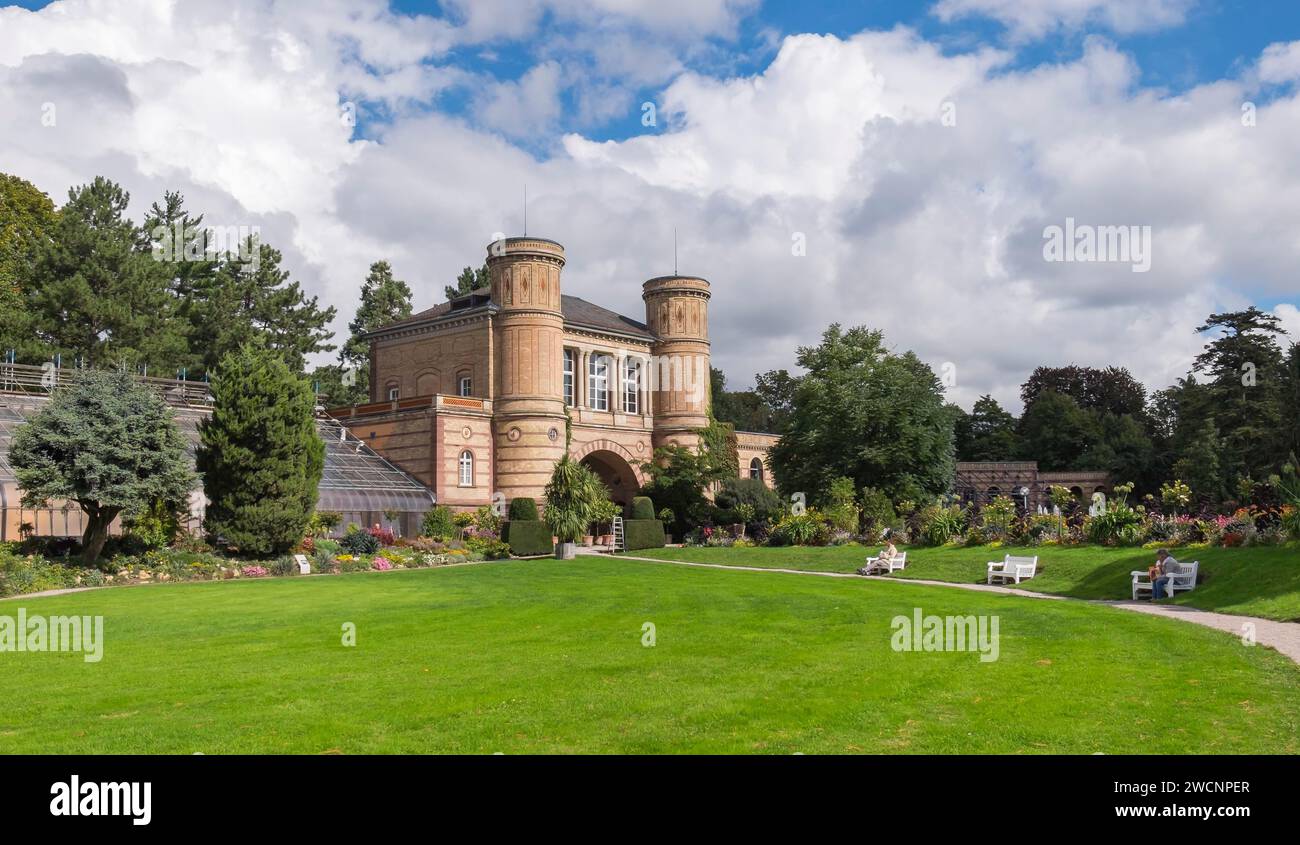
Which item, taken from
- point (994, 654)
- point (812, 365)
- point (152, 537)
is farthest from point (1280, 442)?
point (152, 537)

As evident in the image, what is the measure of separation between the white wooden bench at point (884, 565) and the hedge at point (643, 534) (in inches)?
621

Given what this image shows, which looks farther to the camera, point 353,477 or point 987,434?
point 987,434

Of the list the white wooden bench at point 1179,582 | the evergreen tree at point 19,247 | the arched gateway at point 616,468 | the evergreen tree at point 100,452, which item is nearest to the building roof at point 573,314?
the arched gateway at point 616,468

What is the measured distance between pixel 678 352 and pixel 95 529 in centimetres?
3091

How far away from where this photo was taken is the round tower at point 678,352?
172ft

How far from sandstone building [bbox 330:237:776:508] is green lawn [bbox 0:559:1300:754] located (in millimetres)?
26931

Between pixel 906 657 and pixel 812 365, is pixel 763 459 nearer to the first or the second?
pixel 812 365

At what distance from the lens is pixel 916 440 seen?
4062cm

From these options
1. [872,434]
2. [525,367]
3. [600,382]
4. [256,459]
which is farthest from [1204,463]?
[256,459]

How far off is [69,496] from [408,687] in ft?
67.1

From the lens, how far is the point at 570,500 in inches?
1601

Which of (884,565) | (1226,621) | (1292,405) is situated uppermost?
(1292,405)

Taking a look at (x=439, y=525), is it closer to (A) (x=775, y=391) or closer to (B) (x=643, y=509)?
(B) (x=643, y=509)

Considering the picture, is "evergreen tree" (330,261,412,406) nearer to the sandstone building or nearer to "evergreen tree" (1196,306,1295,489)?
the sandstone building
